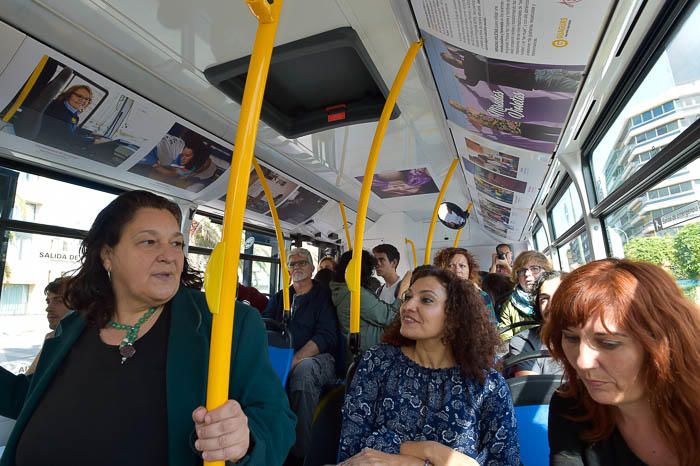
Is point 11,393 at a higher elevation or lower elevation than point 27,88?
lower

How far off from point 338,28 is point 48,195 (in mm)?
2592

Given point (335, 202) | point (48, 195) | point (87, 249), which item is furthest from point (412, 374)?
point (335, 202)

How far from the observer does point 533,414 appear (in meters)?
1.54

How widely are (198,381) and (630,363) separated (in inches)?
42.4

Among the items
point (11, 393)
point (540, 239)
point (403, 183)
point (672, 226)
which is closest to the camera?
point (11, 393)

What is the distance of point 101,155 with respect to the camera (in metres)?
2.65

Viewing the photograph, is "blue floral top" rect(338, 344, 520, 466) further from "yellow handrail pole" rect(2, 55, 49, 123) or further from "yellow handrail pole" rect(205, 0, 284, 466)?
"yellow handrail pole" rect(2, 55, 49, 123)

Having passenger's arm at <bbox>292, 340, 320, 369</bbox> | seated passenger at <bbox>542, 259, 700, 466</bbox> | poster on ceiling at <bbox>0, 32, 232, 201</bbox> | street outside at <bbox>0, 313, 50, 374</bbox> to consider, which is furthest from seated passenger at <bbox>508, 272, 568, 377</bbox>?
street outside at <bbox>0, 313, 50, 374</bbox>

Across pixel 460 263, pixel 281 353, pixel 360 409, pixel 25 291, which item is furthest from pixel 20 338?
pixel 460 263

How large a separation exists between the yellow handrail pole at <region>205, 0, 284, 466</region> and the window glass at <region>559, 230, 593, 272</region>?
3.69m

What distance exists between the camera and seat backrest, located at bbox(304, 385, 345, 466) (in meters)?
1.48

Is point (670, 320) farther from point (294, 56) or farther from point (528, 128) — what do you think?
point (528, 128)

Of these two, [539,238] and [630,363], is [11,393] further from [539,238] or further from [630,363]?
[539,238]

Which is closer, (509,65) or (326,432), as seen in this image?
(326,432)
